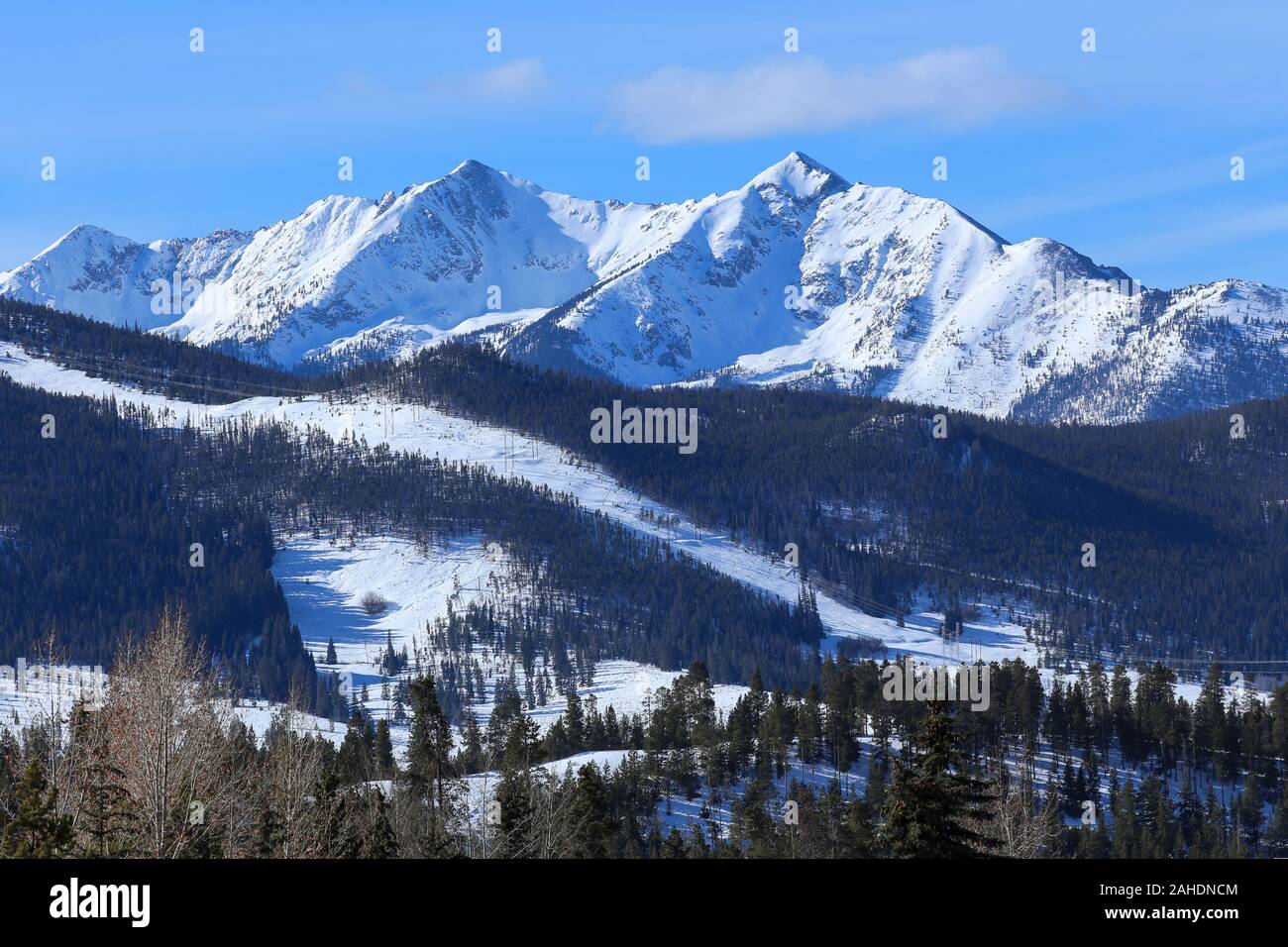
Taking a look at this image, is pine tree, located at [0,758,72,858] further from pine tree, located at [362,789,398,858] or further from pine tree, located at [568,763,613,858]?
pine tree, located at [568,763,613,858]

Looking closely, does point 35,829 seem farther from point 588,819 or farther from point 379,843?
point 588,819

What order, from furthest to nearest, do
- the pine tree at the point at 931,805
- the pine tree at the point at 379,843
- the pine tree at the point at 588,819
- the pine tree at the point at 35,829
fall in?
the pine tree at the point at 588,819, the pine tree at the point at 379,843, the pine tree at the point at 931,805, the pine tree at the point at 35,829

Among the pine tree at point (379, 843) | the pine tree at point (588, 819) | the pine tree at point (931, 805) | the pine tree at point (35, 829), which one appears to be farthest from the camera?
the pine tree at point (588, 819)

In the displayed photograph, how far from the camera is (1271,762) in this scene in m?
163

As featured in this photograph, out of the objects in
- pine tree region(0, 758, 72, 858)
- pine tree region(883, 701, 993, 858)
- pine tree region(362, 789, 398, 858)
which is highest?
pine tree region(0, 758, 72, 858)

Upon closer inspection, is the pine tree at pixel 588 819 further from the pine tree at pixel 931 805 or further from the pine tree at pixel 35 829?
the pine tree at pixel 35 829

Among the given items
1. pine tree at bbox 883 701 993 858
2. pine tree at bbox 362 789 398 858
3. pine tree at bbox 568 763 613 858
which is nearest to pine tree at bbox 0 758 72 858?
pine tree at bbox 362 789 398 858

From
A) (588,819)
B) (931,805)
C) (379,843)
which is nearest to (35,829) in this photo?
(379,843)

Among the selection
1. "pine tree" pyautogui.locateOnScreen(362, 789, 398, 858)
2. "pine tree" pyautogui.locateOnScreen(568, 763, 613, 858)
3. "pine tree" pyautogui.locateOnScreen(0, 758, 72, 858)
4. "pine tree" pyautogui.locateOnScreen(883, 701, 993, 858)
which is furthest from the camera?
"pine tree" pyautogui.locateOnScreen(568, 763, 613, 858)

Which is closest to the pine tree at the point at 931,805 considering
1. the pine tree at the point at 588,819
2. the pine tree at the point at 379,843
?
the pine tree at the point at 379,843

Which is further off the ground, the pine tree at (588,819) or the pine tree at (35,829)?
the pine tree at (35,829)

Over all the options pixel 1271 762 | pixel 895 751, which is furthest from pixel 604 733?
pixel 1271 762
